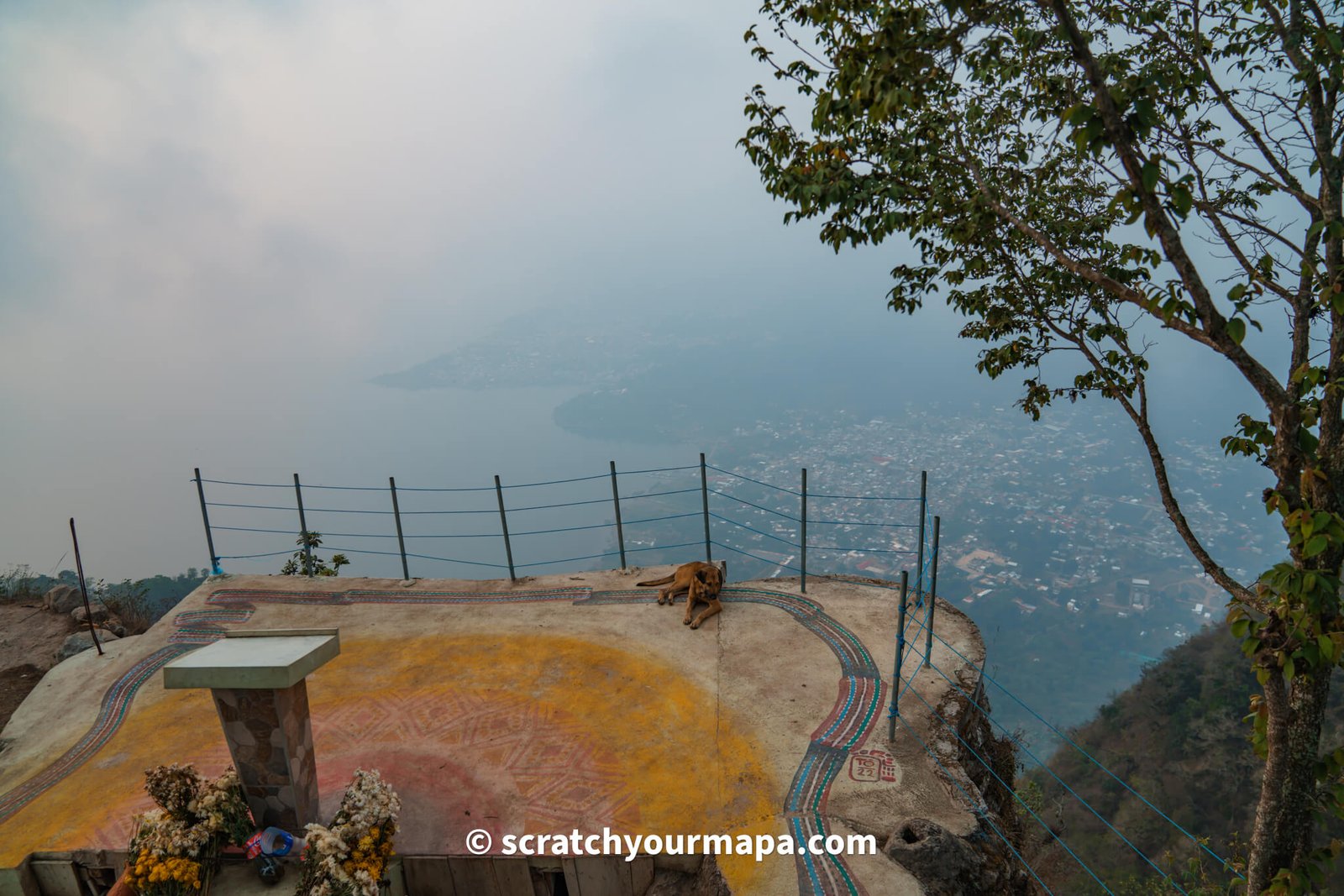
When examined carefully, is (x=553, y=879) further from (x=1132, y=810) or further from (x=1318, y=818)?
(x=1132, y=810)

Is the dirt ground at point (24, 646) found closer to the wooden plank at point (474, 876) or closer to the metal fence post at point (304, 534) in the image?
the metal fence post at point (304, 534)

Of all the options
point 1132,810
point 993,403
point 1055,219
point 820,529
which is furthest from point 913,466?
point 1055,219

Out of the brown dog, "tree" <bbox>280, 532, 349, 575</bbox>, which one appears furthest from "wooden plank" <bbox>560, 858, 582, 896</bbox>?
"tree" <bbox>280, 532, 349, 575</bbox>

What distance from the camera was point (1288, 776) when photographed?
419 cm

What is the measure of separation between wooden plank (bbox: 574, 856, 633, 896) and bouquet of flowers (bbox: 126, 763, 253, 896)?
8.71 ft

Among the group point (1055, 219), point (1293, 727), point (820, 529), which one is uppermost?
point (1055, 219)

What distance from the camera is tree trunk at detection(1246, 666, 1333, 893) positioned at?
4062 mm

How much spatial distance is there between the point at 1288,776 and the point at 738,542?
5657cm

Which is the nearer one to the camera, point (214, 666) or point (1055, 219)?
point (214, 666)

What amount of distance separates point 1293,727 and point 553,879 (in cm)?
521

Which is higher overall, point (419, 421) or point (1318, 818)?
point (1318, 818)

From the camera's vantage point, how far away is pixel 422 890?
5945 millimetres

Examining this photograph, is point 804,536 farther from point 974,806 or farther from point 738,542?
point 738,542

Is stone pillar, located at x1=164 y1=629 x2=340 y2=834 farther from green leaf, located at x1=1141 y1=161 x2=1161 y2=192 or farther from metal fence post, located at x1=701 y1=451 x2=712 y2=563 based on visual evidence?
green leaf, located at x1=1141 y1=161 x2=1161 y2=192
